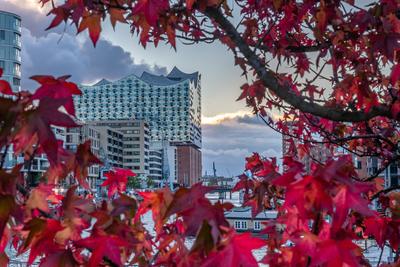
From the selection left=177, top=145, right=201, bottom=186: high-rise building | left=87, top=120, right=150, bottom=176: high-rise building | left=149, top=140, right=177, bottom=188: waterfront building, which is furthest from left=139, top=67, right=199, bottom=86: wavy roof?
left=87, top=120, right=150, bottom=176: high-rise building

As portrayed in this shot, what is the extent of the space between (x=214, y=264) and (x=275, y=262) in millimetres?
345

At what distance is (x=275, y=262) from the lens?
1098 mm

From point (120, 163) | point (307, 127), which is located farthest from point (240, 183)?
point (120, 163)

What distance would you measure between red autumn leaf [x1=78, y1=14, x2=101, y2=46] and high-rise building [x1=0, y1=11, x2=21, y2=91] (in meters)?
49.9

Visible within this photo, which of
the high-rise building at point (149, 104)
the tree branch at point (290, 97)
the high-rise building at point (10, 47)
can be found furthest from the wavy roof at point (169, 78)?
the tree branch at point (290, 97)

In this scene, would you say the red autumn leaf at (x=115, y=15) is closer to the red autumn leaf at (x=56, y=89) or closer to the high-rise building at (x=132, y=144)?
the red autumn leaf at (x=56, y=89)

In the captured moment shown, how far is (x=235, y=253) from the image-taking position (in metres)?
0.80

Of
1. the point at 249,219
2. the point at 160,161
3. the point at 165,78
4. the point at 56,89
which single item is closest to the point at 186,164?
the point at 160,161

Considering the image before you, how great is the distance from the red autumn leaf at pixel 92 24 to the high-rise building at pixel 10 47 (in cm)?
4989

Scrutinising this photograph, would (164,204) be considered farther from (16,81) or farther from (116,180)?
(16,81)

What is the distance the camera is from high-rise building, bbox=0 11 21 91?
1881 inches

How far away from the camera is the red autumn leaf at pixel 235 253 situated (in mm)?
796

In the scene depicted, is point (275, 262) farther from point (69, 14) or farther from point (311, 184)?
point (69, 14)

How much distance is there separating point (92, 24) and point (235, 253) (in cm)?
118
